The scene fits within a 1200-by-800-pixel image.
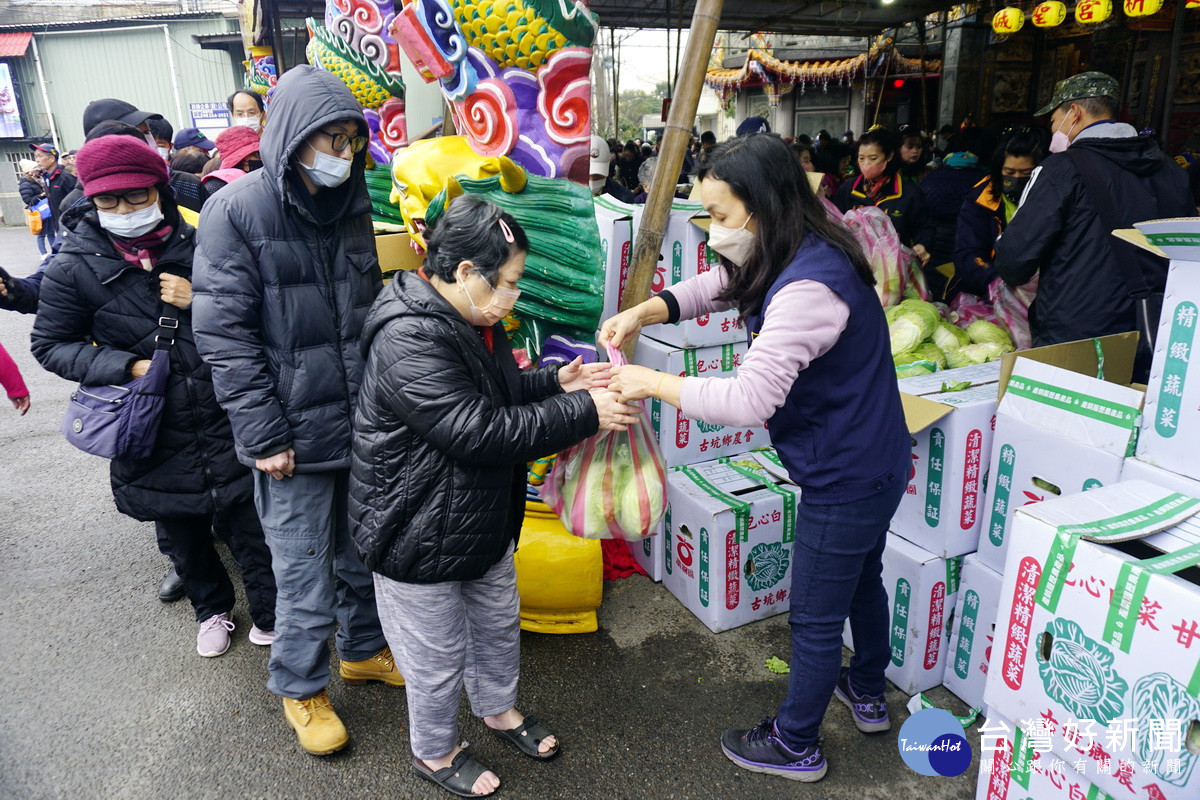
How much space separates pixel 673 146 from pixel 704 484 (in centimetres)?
126

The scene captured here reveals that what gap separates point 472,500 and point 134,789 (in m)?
1.40

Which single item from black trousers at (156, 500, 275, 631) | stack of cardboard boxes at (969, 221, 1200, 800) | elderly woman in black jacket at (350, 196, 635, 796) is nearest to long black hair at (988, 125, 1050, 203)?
stack of cardboard boxes at (969, 221, 1200, 800)

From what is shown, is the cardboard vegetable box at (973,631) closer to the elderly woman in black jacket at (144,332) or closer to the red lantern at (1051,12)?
the elderly woman in black jacket at (144,332)

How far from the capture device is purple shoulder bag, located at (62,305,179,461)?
2342mm

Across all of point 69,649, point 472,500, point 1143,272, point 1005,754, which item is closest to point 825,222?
point 472,500

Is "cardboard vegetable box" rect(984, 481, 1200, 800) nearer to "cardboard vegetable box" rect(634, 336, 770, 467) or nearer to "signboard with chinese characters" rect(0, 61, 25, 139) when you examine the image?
"cardboard vegetable box" rect(634, 336, 770, 467)

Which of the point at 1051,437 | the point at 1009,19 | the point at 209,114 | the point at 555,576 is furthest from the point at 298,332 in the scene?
the point at 209,114

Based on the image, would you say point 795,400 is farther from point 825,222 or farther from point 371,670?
point 371,670

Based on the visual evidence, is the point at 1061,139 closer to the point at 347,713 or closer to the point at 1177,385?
the point at 1177,385

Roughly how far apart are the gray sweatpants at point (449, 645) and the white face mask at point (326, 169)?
1.07 metres

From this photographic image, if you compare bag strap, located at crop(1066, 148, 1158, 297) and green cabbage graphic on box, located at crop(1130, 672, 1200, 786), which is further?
bag strap, located at crop(1066, 148, 1158, 297)

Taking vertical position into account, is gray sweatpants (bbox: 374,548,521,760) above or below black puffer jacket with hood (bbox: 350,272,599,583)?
below

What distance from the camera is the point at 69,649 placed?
2797mm

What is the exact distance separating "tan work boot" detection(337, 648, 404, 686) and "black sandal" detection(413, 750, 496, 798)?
1.54ft
